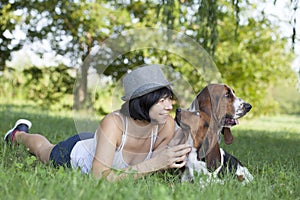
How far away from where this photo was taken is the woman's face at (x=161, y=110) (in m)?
3.26

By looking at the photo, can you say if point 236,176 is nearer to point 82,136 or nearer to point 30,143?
point 82,136

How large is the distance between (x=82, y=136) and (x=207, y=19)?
3.92 m

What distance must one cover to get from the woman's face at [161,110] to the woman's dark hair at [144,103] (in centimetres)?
2

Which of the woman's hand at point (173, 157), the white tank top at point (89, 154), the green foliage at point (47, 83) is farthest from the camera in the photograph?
the green foliage at point (47, 83)

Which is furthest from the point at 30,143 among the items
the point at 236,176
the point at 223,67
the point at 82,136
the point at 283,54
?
the point at 283,54

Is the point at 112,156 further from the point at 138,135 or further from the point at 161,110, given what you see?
the point at 161,110

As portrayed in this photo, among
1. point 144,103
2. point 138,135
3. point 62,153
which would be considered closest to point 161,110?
point 144,103

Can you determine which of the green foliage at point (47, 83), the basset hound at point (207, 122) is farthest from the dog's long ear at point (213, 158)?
the green foliage at point (47, 83)

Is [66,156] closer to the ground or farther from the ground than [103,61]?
closer to the ground

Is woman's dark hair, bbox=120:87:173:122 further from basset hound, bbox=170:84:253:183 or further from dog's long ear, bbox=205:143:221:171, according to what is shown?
dog's long ear, bbox=205:143:221:171

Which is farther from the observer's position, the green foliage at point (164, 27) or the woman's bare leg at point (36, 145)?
the green foliage at point (164, 27)

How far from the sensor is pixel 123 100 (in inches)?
130

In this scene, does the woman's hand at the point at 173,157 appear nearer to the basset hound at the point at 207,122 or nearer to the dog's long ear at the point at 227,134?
the basset hound at the point at 207,122

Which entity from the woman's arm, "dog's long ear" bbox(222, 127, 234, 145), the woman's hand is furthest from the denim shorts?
"dog's long ear" bbox(222, 127, 234, 145)
